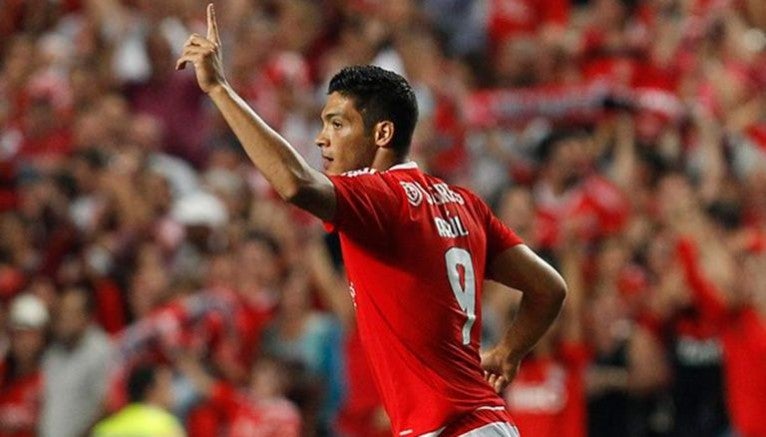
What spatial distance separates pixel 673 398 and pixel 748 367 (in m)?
0.54

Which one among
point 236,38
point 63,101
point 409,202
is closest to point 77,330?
point 63,101

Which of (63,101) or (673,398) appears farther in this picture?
(63,101)

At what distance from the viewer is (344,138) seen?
5352mm

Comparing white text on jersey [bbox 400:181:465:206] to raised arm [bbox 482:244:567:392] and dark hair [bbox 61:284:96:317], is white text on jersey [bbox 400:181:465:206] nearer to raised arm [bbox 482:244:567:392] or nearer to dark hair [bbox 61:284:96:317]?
raised arm [bbox 482:244:567:392]

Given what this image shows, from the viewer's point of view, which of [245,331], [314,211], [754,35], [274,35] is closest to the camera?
[314,211]

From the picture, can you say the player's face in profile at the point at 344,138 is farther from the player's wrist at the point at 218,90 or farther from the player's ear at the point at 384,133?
the player's wrist at the point at 218,90

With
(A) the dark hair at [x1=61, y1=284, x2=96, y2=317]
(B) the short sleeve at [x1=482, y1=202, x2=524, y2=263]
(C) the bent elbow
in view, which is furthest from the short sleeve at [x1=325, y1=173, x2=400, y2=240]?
(A) the dark hair at [x1=61, y1=284, x2=96, y2=317]

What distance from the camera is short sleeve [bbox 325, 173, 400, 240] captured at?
5.03m

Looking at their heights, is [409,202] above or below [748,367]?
above

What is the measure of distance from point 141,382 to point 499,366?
385 centimetres

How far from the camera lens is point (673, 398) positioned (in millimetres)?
9852

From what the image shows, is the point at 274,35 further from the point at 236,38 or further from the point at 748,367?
the point at 748,367

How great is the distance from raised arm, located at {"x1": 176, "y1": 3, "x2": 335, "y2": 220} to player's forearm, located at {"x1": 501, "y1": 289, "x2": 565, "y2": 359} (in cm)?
129

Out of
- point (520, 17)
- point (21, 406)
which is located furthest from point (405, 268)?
point (520, 17)
